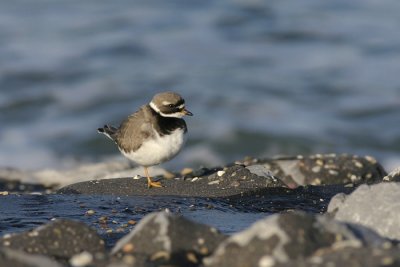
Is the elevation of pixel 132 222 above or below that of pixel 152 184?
above

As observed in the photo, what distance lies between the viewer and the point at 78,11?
25.9 meters

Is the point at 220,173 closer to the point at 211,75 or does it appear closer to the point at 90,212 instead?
the point at 90,212

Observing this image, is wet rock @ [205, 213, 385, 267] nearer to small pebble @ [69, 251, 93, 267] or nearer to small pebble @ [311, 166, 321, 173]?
small pebble @ [69, 251, 93, 267]

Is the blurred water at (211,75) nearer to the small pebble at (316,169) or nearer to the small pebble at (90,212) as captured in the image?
the small pebble at (316,169)

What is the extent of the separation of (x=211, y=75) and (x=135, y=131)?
12708mm

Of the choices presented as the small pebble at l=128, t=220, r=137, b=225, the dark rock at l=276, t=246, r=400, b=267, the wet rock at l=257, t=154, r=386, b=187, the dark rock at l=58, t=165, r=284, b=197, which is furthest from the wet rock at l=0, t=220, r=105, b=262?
the wet rock at l=257, t=154, r=386, b=187

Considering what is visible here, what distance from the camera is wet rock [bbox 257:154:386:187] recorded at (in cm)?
1008

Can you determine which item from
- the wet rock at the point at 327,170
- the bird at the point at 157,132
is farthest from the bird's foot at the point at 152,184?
the wet rock at the point at 327,170

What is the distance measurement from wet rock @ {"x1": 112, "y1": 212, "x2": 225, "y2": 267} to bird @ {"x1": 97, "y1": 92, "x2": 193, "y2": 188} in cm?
278

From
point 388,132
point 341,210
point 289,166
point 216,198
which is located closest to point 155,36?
point 388,132

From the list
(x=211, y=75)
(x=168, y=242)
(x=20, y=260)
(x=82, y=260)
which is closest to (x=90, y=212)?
(x=168, y=242)

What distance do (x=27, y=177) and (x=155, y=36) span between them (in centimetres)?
1156

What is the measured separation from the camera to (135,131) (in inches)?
340

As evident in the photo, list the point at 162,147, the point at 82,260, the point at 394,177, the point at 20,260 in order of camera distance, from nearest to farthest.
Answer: the point at 20,260, the point at 82,260, the point at 162,147, the point at 394,177
